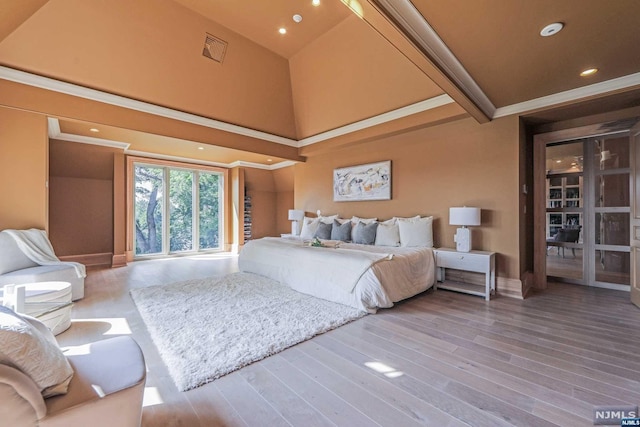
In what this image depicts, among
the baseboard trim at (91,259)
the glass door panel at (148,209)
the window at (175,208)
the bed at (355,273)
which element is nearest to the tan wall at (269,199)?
the window at (175,208)

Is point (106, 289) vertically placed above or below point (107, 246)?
below

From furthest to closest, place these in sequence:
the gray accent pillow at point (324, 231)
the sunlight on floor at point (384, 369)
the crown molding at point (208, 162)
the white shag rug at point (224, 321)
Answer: the crown molding at point (208, 162) → the gray accent pillow at point (324, 231) → the white shag rug at point (224, 321) → the sunlight on floor at point (384, 369)

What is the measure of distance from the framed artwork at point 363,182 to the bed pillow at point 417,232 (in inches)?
30.4

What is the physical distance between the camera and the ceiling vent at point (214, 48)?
3.68 metres

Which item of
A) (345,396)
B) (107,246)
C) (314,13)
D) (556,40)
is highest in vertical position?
(314,13)

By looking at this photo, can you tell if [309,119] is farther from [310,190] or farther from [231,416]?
[231,416]

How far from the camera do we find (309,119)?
5.31m

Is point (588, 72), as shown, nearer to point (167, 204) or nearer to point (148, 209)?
point (167, 204)

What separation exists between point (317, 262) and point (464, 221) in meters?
2.09

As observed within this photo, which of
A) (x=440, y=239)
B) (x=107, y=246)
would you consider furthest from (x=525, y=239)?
(x=107, y=246)

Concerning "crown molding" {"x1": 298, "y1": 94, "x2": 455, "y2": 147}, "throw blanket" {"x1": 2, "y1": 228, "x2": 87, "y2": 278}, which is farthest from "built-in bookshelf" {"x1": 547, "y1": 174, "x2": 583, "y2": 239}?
"throw blanket" {"x1": 2, "y1": 228, "x2": 87, "y2": 278}

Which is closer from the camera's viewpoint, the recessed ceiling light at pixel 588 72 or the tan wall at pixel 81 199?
the recessed ceiling light at pixel 588 72

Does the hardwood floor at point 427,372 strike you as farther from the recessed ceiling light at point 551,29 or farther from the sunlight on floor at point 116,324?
the recessed ceiling light at point 551,29

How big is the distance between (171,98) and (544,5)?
14.4ft
